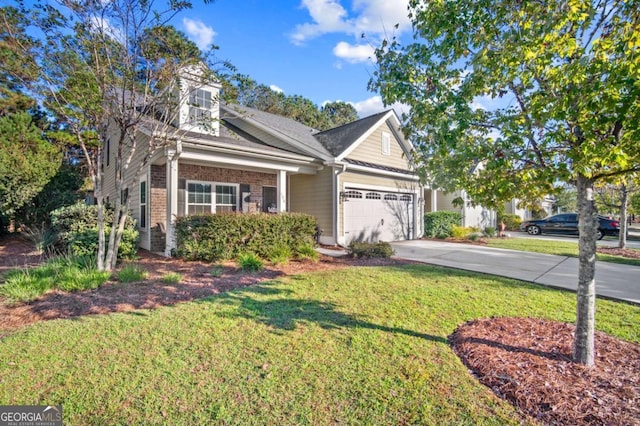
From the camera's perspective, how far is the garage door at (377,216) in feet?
39.5

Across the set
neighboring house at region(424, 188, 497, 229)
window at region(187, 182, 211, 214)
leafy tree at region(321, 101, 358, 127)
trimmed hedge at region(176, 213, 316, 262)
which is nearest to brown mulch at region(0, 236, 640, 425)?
trimmed hedge at region(176, 213, 316, 262)

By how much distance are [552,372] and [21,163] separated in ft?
60.5

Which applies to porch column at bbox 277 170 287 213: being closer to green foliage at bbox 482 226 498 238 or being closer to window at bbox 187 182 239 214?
window at bbox 187 182 239 214

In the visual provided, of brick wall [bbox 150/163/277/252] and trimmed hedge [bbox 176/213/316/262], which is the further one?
brick wall [bbox 150/163/277/252]

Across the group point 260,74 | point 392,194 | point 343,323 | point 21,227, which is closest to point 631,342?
point 343,323

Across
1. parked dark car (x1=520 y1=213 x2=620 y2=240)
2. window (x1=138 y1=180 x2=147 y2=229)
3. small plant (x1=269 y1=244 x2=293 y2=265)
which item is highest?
window (x1=138 y1=180 x2=147 y2=229)

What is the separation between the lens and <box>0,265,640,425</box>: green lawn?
2.39 m

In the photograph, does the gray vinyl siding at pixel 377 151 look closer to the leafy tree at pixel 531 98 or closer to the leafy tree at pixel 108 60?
the leafy tree at pixel 108 60

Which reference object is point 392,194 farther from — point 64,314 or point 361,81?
point 64,314

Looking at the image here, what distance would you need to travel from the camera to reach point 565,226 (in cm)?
1998

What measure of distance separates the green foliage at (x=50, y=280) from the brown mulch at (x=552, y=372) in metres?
6.02

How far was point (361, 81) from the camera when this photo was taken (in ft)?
13.8

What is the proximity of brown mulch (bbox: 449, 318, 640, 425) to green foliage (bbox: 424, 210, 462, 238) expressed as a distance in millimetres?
11862

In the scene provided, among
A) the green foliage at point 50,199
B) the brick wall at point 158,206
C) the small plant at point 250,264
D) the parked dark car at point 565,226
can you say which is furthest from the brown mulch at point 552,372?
the parked dark car at point 565,226
